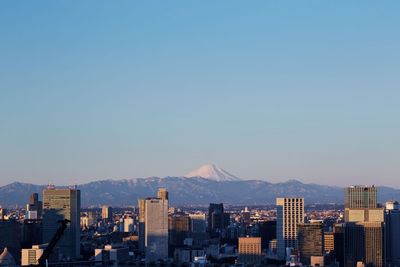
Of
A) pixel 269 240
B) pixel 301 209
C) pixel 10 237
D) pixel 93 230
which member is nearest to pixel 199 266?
pixel 10 237

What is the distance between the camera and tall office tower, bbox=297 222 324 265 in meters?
98.6

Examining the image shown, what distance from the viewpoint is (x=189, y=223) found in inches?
5118

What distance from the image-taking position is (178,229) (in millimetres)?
124938

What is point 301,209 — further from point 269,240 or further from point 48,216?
point 48,216

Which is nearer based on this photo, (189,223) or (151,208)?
(151,208)

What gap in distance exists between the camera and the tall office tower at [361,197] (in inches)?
4545

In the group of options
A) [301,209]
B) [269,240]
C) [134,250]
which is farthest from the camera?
[301,209]

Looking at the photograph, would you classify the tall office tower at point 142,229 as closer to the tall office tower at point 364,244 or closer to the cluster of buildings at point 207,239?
the cluster of buildings at point 207,239

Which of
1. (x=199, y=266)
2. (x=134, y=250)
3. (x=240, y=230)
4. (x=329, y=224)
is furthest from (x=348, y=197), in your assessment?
(x=199, y=266)

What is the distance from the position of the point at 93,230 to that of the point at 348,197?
35.0 m

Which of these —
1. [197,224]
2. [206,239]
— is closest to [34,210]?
[206,239]

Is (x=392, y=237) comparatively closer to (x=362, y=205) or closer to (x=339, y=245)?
(x=339, y=245)

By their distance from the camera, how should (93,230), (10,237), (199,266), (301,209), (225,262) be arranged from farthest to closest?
(93,230) < (301,209) < (10,237) < (225,262) < (199,266)

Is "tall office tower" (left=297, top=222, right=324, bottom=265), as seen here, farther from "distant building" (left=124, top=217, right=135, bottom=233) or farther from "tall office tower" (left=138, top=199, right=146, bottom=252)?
"distant building" (left=124, top=217, right=135, bottom=233)
